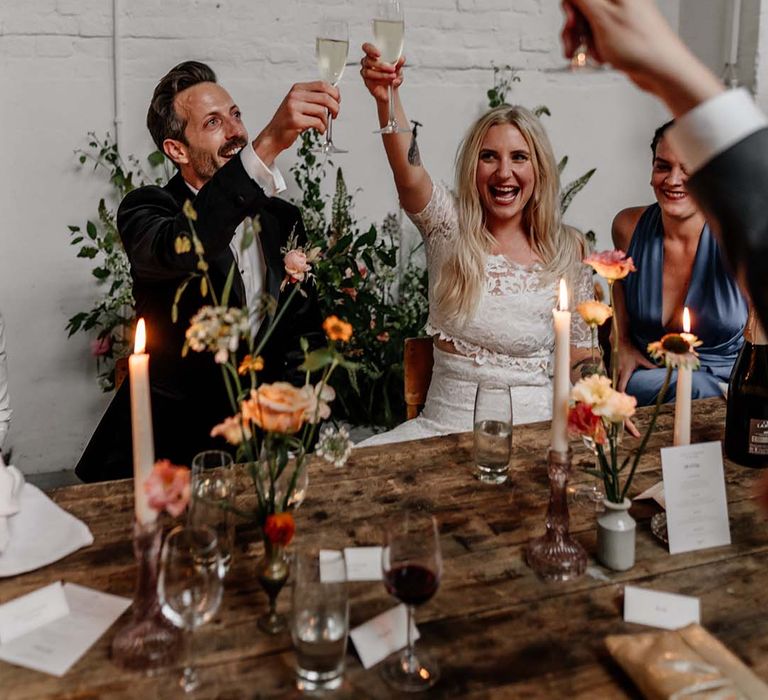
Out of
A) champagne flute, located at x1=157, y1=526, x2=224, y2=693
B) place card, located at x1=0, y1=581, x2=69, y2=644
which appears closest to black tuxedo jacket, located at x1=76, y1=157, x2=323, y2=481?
place card, located at x1=0, y1=581, x2=69, y2=644

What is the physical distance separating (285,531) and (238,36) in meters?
2.53

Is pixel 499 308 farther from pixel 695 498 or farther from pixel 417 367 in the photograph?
pixel 695 498

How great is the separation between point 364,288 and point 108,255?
1.01 meters

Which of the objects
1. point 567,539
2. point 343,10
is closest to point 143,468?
point 567,539

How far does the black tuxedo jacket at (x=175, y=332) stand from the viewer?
1.98 meters

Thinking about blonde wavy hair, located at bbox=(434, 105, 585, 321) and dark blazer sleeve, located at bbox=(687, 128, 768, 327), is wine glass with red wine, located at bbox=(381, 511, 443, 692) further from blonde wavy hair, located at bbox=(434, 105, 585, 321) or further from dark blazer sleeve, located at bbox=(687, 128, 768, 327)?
blonde wavy hair, located at bbox=(434, 105, 585, 321)

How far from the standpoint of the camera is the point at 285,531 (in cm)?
97

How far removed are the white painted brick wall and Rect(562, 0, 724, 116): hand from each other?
244cm

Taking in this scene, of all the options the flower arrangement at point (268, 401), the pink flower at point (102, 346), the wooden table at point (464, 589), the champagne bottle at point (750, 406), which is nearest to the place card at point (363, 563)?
the wooden table at point (464, 589)

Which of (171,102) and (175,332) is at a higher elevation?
(171,102)

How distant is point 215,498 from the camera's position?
1213 mm

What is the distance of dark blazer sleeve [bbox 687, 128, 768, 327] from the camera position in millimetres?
697

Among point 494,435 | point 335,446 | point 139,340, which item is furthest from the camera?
point 494,435

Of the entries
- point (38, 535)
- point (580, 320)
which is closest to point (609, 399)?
point (38, 535)
